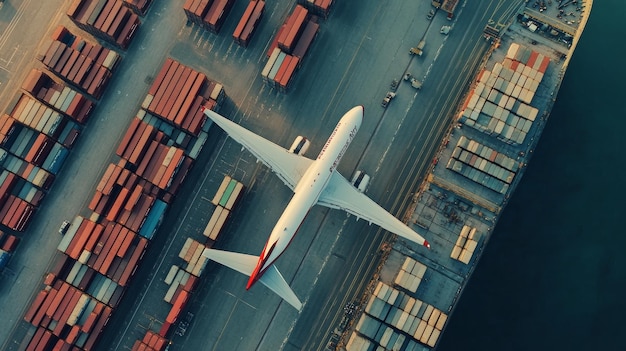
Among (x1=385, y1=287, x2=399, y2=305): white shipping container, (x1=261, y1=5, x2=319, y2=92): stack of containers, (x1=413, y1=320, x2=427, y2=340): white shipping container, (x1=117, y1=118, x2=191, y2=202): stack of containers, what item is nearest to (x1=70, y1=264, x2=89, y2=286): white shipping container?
(x1=117, y1=118, x2=191, y2=202): stack of containers

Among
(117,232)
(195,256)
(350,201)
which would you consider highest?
(350,201)

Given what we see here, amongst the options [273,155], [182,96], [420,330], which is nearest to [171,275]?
[273,155]

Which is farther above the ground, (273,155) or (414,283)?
(273,155)

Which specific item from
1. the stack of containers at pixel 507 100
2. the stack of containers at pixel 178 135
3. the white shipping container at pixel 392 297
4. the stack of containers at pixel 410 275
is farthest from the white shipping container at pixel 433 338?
the stack of containers at pixel 178 135

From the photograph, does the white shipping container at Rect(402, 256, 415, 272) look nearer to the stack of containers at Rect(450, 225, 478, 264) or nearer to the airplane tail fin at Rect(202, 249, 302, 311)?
the stack of containers at Rect(450, 225, 478, 264)

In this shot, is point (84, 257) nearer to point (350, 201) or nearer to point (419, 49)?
point (350, 201)

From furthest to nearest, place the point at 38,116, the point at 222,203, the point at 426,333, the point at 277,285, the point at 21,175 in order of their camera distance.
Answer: the point at 38,116 → the point at 21,175 → the point at 222,203 → the point at 426,333 → the point at 277,285
